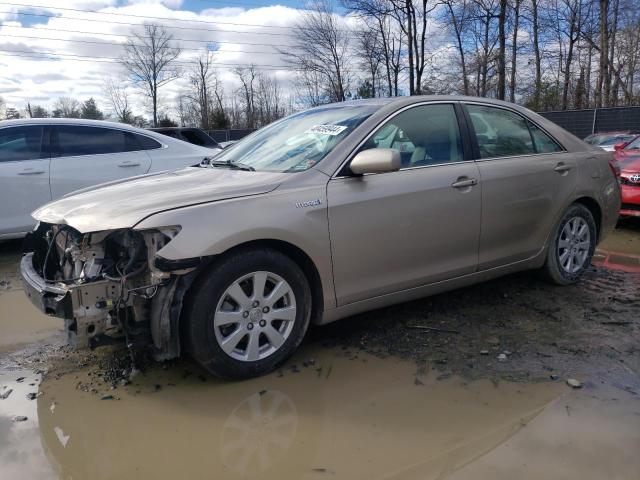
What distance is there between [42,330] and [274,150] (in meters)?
2.21

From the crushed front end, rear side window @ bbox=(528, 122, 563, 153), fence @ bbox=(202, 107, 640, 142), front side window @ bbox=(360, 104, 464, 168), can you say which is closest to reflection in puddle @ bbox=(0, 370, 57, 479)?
the crushed front end

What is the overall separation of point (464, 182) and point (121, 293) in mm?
2371

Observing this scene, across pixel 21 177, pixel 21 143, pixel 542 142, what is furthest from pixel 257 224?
pixel 21 143

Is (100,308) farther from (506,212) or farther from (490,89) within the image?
(490,89)

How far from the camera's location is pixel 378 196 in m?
3.32

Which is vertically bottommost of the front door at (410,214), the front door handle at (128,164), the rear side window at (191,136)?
the front door at (410,214)

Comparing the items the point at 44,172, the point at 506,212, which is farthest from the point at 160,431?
the point at 44,172

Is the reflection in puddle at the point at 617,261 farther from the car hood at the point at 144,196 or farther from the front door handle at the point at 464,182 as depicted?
the car hood at the point at 144,196

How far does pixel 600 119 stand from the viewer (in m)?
21.4

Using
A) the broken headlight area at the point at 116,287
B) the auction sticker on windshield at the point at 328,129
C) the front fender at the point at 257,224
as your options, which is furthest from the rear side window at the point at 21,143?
the front fender at the point at 257,224

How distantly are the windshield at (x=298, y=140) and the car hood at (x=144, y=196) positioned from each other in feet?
0.71

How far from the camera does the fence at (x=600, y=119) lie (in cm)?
2052

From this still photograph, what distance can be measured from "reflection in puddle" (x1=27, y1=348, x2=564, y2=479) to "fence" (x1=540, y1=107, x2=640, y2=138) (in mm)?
20805

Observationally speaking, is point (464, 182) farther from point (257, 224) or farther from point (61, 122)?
point (61, 122)
